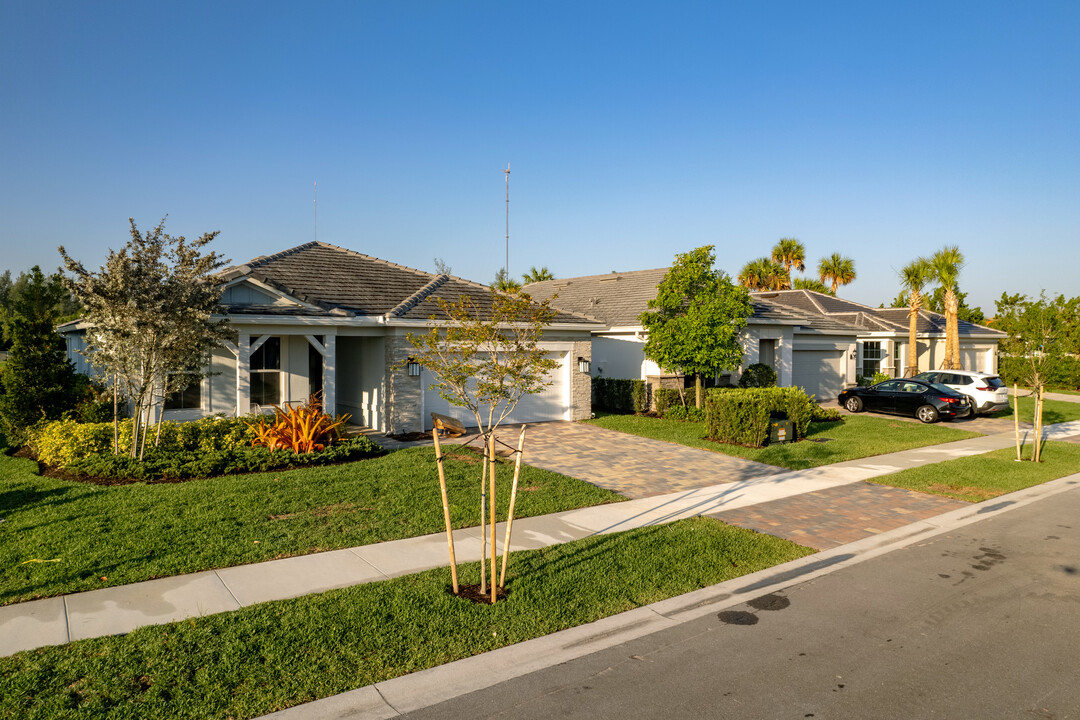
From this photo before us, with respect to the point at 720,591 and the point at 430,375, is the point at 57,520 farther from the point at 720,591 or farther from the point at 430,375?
Result: the point at 430,375

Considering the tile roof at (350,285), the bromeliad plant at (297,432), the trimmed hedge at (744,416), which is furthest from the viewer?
the tile roof at (350,285)

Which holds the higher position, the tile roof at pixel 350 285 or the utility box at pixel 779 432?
the tile roof at pixel 350 285

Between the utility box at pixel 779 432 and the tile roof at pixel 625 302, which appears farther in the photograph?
the tile roof at pixel 625 302

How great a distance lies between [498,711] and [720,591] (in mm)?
3121

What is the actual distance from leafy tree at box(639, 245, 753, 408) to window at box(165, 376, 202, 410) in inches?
480

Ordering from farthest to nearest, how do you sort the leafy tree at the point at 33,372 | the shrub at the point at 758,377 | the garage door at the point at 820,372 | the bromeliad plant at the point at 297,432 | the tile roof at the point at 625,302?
the garage door at the point at 820,372 < the tile roof at the point at 625,302 < the shrub at the point at 758,377 < the leafy tree at the point at 33,372 < the bromeliad plant at the point at 297,432

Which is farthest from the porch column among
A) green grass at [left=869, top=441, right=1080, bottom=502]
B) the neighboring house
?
green grass at [left=869, top=441, right=1080, bottom=502]

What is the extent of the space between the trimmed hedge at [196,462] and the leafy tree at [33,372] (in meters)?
3.82

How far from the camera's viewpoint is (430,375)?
1728 cm

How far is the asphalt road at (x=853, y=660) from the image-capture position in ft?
15.4

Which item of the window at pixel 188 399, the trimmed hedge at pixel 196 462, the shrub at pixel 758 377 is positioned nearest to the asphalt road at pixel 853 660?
the trimmed hedge at pixel 196 462

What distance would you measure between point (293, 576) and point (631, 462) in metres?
8.17

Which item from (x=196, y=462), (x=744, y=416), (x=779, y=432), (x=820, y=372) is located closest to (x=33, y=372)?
(x=196, y=462)

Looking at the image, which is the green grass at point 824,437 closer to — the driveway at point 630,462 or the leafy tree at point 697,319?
the driveway at point 630,462
